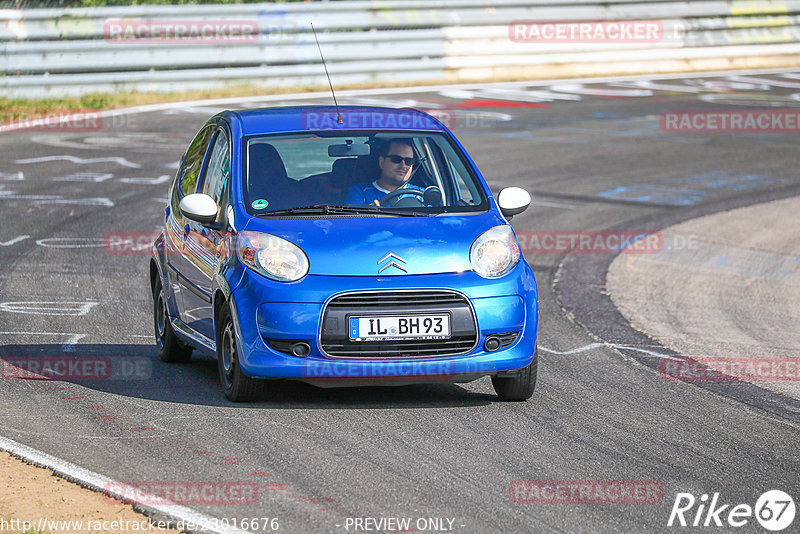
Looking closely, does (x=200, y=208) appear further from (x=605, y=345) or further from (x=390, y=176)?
(x=605, y=345)

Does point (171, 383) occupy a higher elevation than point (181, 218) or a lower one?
lower

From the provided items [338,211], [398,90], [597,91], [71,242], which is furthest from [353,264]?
[597,91]

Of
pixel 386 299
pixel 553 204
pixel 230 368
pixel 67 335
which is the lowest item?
pixel 553 204

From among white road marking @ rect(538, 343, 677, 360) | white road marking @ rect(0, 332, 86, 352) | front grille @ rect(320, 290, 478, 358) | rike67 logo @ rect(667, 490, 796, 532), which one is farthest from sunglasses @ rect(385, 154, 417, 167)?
rike67 logo @ rect(667, 490, 796, 532)

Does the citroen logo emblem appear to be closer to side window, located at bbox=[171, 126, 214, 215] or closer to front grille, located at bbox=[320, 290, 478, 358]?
front grille, located at bbox=[320, 290, 478, 358]

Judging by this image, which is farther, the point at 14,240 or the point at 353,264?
the point at 14,240

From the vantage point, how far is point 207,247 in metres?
7.59

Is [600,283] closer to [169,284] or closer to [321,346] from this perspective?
[169,284]

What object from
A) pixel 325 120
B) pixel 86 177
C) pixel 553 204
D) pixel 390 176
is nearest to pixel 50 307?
pixel 325 120

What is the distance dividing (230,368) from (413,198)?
1469mm

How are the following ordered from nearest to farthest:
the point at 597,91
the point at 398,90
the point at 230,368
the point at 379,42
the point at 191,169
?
1. the point at 230,368
2. the point at 191,169
3. the point at 398,90
4. the point at 379,42
5. the point at 597,91

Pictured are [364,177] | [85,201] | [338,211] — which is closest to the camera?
[338,211]

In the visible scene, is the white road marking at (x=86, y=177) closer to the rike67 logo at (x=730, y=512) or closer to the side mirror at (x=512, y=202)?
the side mirror at (x=512, y=202)

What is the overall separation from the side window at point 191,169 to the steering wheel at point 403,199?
4.91 ft
